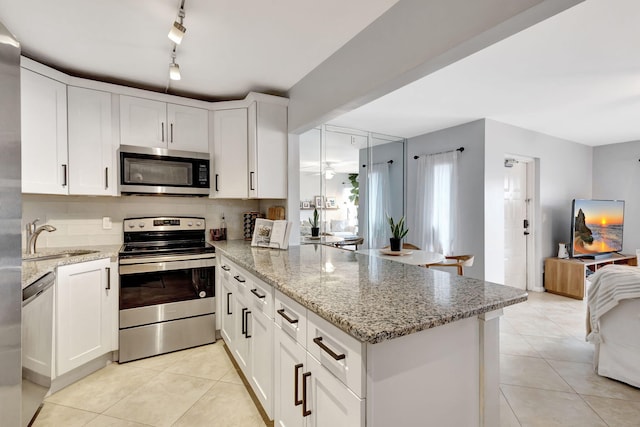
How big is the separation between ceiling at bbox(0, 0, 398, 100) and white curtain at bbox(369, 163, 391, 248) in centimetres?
242

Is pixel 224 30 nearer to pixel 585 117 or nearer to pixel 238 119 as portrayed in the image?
pixel 238 119

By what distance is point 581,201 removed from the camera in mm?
4680

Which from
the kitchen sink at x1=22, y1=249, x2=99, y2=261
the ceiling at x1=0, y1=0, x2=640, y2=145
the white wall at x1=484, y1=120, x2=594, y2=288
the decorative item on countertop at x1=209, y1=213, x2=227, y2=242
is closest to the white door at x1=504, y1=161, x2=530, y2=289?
the white wall at x1=484, y1=120, x2=594, y2=288

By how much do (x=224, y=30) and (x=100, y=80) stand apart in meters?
1.52

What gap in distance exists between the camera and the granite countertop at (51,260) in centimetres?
172

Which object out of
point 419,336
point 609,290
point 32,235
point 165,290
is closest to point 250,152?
point 165,290

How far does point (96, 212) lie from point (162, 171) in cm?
74

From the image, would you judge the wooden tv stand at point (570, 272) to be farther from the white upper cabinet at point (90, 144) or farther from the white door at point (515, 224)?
the white upper cabinet at point (90, 144)

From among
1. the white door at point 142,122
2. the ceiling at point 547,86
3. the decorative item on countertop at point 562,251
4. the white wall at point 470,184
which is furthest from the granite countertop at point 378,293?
the decorative item on countertop at point 562,251

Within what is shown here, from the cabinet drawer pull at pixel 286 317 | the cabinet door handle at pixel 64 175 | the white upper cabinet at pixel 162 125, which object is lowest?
the cabinet drawer pull at pixel 286 317

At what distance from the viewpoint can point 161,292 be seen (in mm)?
2572

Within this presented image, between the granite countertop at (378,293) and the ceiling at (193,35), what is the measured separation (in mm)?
1488

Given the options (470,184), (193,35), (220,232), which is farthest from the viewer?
(470,184)

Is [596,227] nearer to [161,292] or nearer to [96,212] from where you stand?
[161,292]
